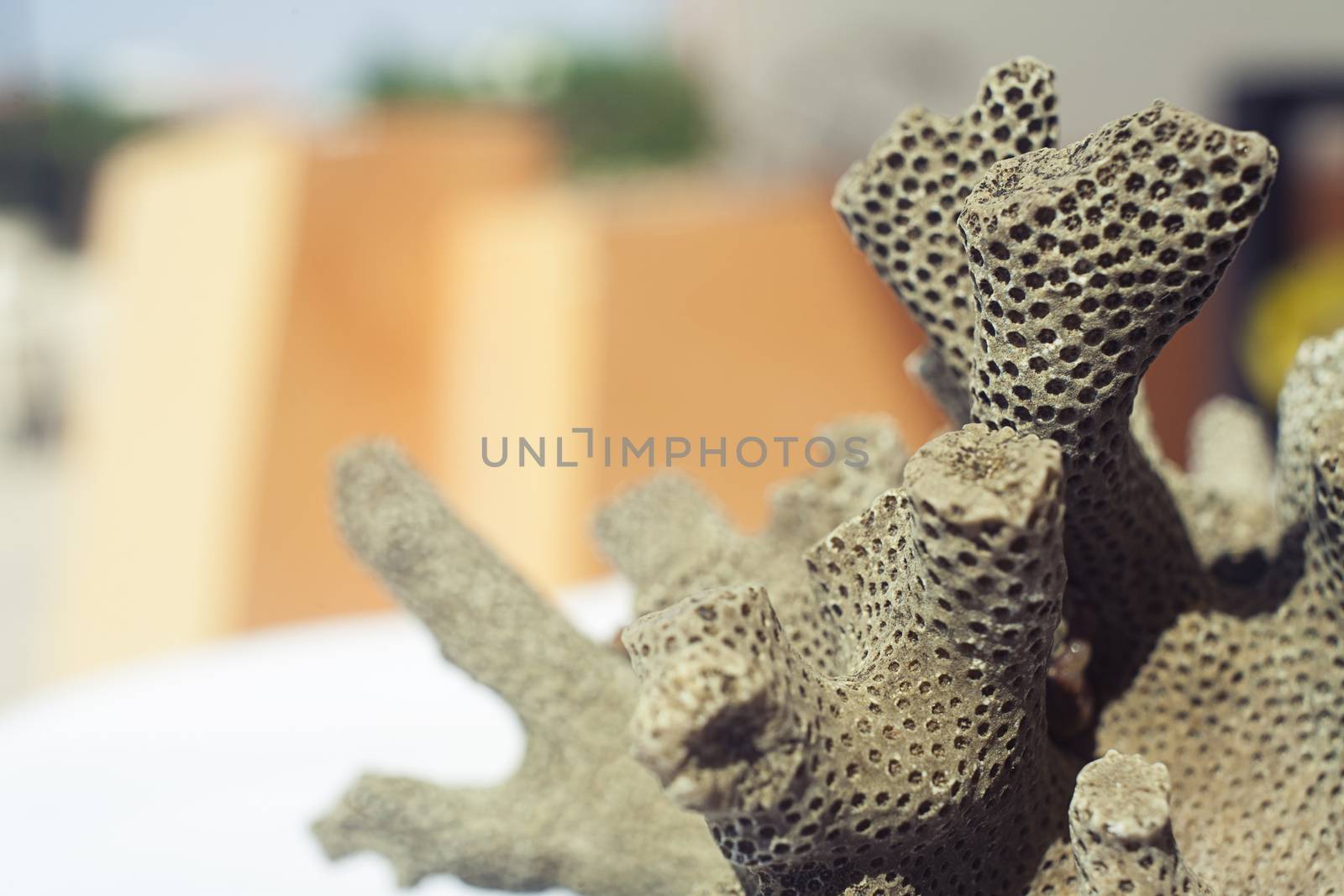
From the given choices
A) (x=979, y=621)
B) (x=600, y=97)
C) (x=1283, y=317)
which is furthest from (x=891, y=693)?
(x=600, y=97)

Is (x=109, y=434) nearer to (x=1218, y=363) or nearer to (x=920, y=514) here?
(x=1218, y=363)

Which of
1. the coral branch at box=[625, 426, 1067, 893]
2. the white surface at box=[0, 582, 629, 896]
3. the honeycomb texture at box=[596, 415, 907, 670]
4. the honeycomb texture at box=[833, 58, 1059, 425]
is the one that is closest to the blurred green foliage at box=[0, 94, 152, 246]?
the white surface at box=[0, 582, 629, 896]

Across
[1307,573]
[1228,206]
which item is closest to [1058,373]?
[1228,206]

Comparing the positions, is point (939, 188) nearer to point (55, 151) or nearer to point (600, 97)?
point (600, 97)

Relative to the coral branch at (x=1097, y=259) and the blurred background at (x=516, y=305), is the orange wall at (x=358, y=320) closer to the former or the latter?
the blurred background at (x=516, y=305)

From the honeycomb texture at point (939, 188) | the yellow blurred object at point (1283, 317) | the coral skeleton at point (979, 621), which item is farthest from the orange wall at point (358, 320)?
the honeycomb texture at point (939, 188)

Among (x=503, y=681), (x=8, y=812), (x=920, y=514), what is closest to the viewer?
(x=920, y=514)
